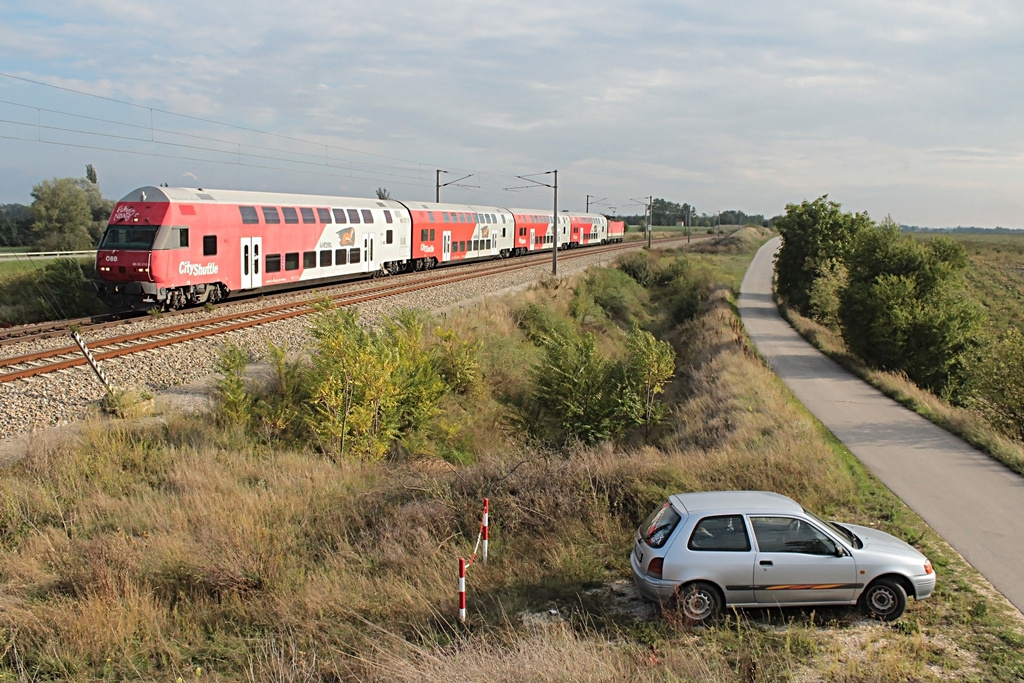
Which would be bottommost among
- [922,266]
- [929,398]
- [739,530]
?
[929,398]

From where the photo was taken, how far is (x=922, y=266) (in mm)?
25922

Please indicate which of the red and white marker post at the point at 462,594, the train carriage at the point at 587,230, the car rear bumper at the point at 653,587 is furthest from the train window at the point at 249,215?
the train carriage at the point at 587,230

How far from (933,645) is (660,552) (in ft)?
8.61

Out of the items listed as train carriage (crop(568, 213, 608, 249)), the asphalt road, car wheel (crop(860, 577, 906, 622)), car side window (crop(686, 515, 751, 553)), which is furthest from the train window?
train carriage (crop(568, 213, 608, 249))

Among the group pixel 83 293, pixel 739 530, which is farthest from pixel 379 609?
pixel 83 293

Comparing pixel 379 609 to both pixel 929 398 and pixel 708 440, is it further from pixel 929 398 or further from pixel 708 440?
pixel 929 398

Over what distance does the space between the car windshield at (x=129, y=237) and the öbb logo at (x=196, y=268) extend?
3.58 ft

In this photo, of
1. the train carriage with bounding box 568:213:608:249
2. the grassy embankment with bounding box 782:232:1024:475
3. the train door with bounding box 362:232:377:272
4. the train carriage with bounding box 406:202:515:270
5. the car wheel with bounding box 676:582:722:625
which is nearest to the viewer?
the car wheel with bounding box 676:582:722:625

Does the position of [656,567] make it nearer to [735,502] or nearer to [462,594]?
[735,502]

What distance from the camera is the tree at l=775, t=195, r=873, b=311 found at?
3797 centimetres

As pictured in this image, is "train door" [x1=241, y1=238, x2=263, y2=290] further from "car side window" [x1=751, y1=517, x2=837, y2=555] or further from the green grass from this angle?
"car side window" [x1=751, y1=517, x2=837, y2=555]

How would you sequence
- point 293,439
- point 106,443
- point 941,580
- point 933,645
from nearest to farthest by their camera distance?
point 933,645 < point 941,580 < point 106,443 < point 293,439

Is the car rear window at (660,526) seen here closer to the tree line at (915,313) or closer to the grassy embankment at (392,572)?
the grassy embankment at (392,572)

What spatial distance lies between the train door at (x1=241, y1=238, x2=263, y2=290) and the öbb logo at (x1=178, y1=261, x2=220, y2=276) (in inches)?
54.2
